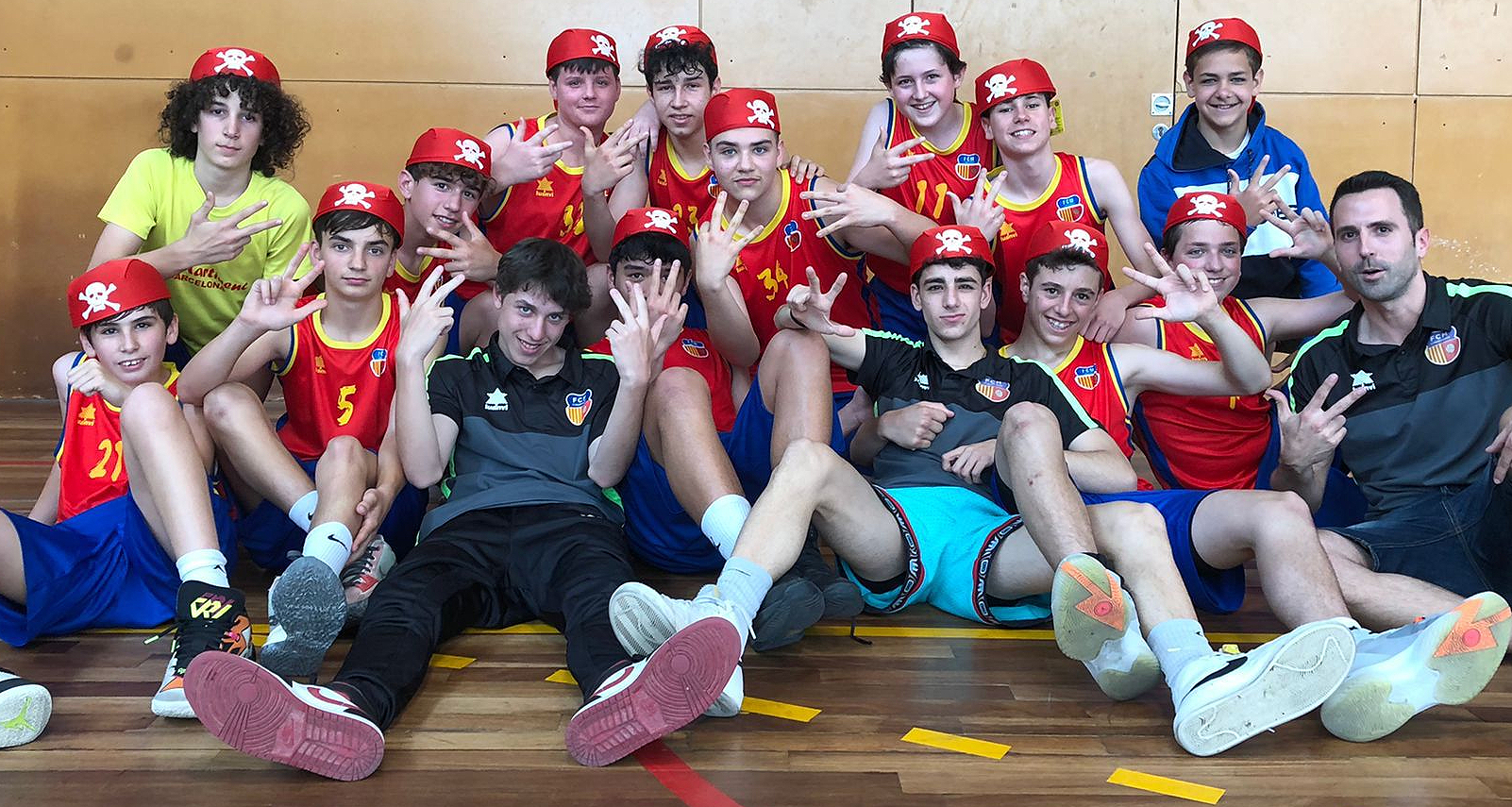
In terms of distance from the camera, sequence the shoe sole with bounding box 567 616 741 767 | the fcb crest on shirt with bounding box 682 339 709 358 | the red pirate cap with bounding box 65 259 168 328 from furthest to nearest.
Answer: the fcb crest on shirt with bounding box 682 339 709 358 → the red pirate cap with bounding box 65 259 168 328 → the shoe sole with bounding box 567 616 741 767

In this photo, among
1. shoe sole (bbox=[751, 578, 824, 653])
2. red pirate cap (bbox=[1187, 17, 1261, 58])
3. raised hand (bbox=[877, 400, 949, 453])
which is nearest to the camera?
shoe sole (bbox=[751, 578, 824, 653])

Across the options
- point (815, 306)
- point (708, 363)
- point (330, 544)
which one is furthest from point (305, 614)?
point (708, 363)

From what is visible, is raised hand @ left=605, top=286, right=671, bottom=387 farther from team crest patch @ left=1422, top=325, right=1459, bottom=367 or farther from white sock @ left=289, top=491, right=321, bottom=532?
team crest patch @ left=1422, top=325, right=1459, bottom=367

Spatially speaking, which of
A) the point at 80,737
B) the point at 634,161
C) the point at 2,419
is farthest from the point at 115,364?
the point at 2,419

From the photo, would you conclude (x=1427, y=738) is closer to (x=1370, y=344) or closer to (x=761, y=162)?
(x=1370, y=344)

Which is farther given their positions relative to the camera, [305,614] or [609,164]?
[609,164]

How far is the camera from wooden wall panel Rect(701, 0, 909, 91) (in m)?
6.44

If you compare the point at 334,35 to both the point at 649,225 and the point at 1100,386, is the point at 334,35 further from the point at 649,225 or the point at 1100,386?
the point at 1100,386

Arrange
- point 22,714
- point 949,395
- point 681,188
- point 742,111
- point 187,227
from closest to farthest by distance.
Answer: point 22,714, point 949,395, point 742,111, point 187,227, point 681,188

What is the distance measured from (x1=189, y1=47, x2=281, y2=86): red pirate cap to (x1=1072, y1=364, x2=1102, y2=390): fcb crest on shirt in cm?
261

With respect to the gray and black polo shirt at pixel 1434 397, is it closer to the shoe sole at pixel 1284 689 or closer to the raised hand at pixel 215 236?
the shoe sole at pixel 1284 689

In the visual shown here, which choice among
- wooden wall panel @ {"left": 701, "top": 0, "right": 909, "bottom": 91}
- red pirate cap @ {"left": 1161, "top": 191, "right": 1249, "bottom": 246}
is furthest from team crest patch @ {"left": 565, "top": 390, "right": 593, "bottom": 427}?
wooden wall panel @ {"left": 701, "top": 0, "right": 909, "bottom": 91}

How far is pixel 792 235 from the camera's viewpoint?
3.68 m

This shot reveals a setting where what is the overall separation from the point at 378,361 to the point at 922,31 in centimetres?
204
